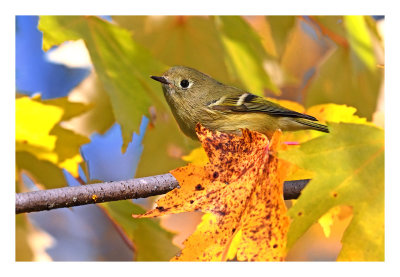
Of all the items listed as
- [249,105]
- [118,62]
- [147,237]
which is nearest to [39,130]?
[118,62]

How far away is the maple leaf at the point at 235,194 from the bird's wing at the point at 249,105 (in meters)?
0.19

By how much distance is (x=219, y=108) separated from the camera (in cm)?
114

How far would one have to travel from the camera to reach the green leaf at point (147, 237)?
1.09 m

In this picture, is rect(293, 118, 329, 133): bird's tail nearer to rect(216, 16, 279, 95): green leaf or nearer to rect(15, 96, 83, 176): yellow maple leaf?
rect(216, 16, 279, 95): green leaf

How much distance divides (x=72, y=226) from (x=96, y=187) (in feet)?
1.15

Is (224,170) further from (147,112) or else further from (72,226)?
(72,226)

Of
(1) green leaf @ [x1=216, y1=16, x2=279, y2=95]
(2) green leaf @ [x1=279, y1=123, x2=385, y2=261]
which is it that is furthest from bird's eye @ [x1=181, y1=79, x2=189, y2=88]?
(2) green leaf @ [x1=279, y1=123, x2=385, y2=261]

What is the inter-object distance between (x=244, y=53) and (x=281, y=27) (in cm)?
15

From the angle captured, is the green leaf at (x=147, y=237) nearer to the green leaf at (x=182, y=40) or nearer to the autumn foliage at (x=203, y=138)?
the autumn foliage at (x=203, y=138)

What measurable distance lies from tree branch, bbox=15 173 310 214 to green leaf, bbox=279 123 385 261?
72mm

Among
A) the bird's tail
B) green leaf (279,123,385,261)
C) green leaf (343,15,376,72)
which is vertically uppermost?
green leaf (343,15,376,72)

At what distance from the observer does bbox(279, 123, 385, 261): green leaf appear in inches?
34.2
